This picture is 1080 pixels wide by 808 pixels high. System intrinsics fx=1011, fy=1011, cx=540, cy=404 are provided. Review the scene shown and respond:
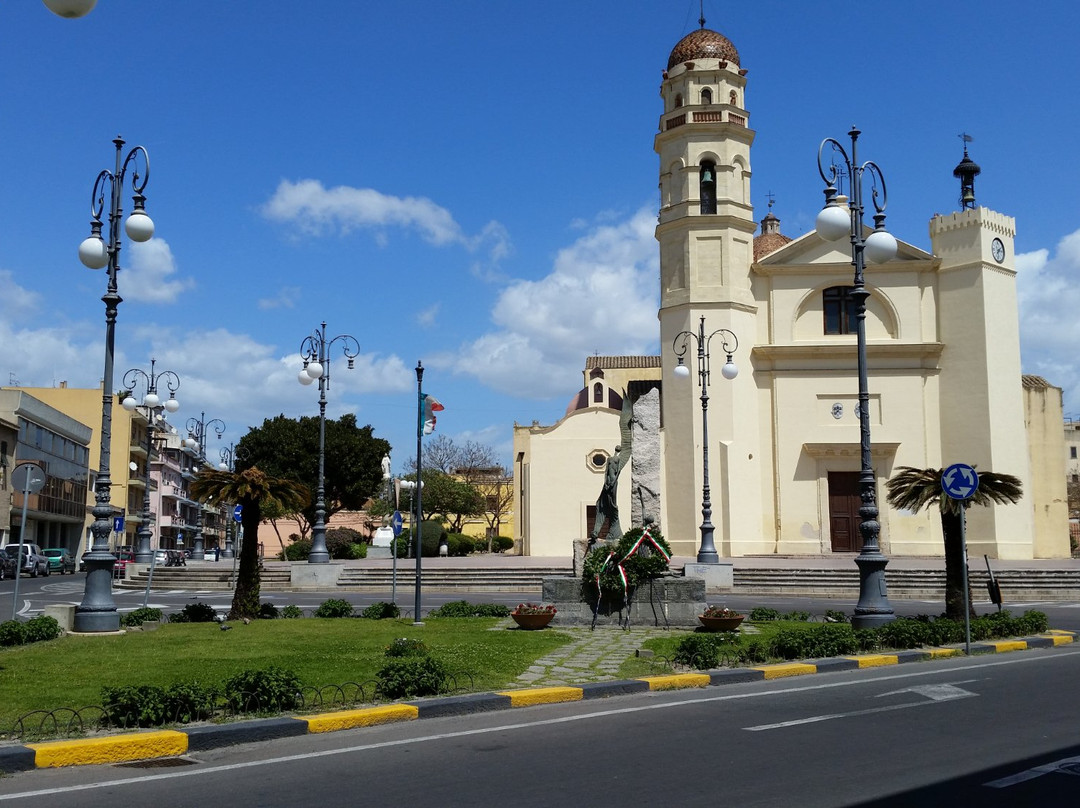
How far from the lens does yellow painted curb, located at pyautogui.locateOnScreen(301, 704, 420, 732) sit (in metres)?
8.09

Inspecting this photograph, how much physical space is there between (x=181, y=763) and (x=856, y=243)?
41.8ft

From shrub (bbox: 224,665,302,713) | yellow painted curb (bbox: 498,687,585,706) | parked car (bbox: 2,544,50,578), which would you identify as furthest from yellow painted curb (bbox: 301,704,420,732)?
parked car (bbox: 2,544,50,578)

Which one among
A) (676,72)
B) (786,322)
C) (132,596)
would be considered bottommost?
(132,596)

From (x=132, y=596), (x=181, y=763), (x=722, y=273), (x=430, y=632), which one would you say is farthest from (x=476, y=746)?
(x=722, y=273)

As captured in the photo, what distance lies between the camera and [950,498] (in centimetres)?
1573

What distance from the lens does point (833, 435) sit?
Result: 41812mm

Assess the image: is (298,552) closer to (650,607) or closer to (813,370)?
(813,370)

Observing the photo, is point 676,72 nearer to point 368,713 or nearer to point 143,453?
point 368,713

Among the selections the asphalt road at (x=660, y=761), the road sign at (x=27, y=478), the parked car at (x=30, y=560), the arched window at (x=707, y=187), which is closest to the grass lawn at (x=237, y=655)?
the asphalt road at (x=660, y=761)

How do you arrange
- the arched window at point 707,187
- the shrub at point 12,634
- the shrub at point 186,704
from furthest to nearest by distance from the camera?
the arched window at point 707,187
the shrub at point 12,634
the shrub at point 186,704

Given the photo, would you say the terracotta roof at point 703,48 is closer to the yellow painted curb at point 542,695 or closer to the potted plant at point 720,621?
the potted plant at point 720,621

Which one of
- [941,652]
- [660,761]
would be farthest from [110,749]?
[941,652]

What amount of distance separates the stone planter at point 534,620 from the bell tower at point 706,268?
2423 cm

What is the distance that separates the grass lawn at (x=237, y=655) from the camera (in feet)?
32.1
